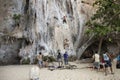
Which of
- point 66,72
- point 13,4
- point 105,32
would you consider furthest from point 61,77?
point 13,4

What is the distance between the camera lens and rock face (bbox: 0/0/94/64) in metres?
26.7

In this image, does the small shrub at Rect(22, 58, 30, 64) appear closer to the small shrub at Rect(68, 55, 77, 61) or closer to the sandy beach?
the small shrub at Rect(68, 55, 77, 61)

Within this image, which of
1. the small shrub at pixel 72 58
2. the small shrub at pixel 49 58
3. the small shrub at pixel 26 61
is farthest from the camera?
the small shrub at pixel 72 58

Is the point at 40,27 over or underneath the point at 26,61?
over

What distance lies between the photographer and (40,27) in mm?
26781

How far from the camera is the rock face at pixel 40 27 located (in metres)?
26.7

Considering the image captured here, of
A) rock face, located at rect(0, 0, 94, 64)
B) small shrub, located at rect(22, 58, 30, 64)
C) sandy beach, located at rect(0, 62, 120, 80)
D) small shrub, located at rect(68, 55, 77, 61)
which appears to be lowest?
sandy beach, located at rect(0, 62, 120, 80)

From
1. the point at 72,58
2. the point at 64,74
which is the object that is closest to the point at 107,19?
the point at 72,58

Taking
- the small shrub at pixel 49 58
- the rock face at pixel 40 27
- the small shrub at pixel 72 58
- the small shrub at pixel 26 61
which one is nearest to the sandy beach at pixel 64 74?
the small shrub at pixel 49 58

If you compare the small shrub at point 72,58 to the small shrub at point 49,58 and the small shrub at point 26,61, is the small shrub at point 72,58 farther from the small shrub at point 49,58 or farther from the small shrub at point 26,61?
the small shrub at point 26,61

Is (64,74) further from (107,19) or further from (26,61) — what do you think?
(107,19)

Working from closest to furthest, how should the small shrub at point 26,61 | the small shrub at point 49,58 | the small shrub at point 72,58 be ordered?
the small shrub at point 49,58 → the small shrub at point 26,61 → the small shrub at point 72,58

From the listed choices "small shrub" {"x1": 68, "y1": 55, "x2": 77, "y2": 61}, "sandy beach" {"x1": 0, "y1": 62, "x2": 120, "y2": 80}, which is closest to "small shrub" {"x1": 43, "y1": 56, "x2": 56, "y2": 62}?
"small shrub" {"x1": 68, "y1": 55, "x2": 77, "y2": 61}

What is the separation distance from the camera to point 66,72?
2114cm
